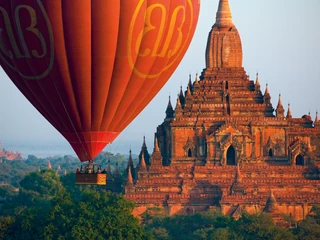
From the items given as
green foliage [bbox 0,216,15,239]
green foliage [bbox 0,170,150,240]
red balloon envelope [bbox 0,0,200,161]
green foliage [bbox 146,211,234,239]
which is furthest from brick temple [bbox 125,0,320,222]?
red balloon envelope [bbox 0,0,200,161]

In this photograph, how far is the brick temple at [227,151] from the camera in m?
105

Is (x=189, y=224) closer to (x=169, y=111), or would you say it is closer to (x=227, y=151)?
(x=227, y=151)

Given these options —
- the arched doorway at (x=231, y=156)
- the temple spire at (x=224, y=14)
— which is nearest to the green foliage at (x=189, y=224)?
the arched doorway at (x=231, y=156)

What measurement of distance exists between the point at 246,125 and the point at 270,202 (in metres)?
8.28

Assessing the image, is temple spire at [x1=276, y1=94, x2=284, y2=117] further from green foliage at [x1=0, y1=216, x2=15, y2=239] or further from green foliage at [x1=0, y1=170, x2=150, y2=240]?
green foliage at [x1=0, y1=216, x2=15, y2=239]

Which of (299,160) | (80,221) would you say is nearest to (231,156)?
(299,160)

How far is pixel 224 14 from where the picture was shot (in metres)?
113

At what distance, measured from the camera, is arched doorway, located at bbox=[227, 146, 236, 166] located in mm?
109500

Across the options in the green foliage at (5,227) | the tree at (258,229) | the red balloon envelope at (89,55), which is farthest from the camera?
the green foliage at (5,227)

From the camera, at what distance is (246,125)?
10950 centimetres

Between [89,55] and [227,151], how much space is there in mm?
43958

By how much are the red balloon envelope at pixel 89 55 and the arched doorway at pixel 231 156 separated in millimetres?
40962

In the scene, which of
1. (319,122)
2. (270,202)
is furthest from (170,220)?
(319,122)

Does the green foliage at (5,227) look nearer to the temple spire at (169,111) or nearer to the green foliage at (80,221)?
the green foliage at (80,221)
